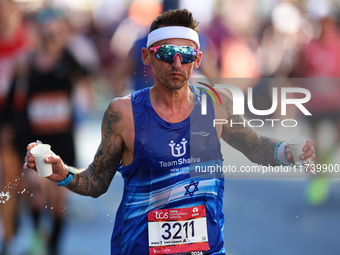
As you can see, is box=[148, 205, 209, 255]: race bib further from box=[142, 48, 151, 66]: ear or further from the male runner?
box=[142, 48, 151, 66]: ear

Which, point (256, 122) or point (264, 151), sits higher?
point (256, 122)

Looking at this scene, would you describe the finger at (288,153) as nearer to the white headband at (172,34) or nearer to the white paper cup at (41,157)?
the white headband at (172,34)

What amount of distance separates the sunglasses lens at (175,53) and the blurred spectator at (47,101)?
2.95 m

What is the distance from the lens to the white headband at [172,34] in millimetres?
4367

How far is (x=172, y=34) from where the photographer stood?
437 centimetres

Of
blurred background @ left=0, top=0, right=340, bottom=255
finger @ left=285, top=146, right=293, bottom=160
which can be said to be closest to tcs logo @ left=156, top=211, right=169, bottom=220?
finger @ left=285, top=146, right=293, bottom=160

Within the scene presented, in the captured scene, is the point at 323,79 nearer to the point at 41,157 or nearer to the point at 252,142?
the point at 252,142

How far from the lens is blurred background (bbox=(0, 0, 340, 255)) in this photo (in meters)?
7.02

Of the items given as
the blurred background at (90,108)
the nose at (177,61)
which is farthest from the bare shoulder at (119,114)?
the blurred background at (90,108)

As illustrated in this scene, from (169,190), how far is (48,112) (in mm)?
3162

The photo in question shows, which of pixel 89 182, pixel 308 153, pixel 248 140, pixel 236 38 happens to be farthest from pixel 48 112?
pixel 236 38

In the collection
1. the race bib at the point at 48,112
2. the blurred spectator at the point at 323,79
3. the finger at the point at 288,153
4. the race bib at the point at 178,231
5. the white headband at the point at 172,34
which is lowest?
the race bib at the point at 178,231

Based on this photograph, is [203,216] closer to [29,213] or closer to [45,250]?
[45,250]

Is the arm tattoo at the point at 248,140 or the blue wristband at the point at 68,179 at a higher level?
the arm tattoo at the point at 248,140
